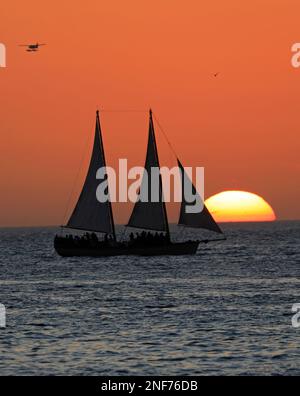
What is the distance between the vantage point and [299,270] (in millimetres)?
90312

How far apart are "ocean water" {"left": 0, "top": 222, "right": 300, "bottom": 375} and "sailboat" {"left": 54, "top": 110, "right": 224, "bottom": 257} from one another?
586 inches

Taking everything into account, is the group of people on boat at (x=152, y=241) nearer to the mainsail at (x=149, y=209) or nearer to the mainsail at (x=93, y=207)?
the mainsail at (x=149, y=209)

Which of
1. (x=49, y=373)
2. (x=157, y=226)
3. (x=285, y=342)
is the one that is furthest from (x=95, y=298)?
(x=157, y=226)

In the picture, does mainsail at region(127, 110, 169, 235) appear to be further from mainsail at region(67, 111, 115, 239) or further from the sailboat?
mainsail at region(67, 111, 115, 239)

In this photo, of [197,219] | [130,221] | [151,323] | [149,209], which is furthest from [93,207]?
[151,323]

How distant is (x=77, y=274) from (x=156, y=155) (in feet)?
66.1

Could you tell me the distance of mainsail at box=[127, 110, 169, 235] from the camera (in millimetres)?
103375

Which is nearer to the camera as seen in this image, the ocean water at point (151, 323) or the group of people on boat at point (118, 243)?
the ocean water at point (151, 323)

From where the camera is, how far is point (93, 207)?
107062 mm

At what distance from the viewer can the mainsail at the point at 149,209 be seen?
339 ft

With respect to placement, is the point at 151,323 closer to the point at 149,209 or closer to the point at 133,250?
the point at 149,209

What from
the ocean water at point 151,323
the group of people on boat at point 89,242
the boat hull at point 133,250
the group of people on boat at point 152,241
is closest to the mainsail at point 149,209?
→ the group of people on boat at point 152,241

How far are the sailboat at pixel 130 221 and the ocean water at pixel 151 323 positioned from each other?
14895mm
